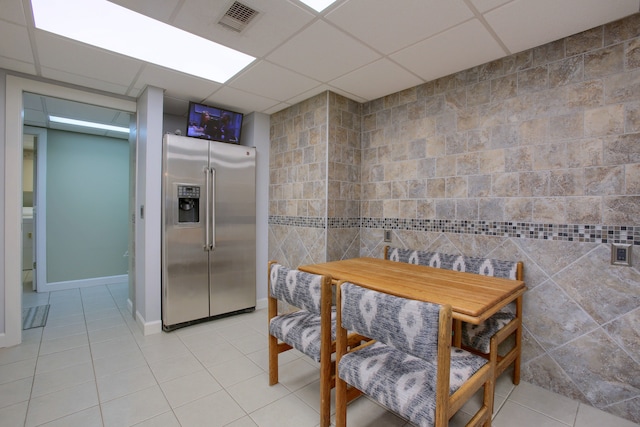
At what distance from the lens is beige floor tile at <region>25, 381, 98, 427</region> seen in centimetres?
176

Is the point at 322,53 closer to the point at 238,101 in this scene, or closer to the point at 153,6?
the point at 153,6

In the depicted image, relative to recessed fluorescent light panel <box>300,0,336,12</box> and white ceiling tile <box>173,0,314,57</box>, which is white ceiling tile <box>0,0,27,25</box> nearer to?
white ceiling tile <box>173,0,314,57</box>

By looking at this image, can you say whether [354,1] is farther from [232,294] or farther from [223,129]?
[232,294]

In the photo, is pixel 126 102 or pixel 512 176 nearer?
pixel 512 176

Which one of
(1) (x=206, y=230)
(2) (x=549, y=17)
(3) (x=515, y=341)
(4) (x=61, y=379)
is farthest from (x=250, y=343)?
(2) (x=549, y=17)

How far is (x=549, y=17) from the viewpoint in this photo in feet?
5.81

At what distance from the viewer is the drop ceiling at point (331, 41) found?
5.65ft

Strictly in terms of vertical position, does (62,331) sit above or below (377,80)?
below

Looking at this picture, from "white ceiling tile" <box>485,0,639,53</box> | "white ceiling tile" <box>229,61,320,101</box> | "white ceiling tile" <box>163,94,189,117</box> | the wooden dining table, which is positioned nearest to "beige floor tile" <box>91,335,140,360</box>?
the wooden dining table

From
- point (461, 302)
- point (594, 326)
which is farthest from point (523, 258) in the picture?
point (461, 302)

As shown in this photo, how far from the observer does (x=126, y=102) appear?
3.21 meters

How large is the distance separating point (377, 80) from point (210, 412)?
9.57ft

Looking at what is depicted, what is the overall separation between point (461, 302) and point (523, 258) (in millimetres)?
1098

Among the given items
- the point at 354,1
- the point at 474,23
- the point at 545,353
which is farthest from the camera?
the point at 545,353
